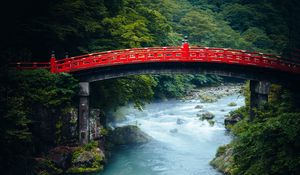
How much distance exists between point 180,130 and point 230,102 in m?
15.6

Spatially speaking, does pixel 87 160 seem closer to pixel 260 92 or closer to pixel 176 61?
pixel 176 61

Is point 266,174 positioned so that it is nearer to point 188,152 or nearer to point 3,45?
point 188,152

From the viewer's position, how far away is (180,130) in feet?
142

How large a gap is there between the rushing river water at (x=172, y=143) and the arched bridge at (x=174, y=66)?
189 inches

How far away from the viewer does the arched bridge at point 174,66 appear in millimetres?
33281

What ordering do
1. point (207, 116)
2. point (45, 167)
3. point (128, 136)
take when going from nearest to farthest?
1. point (45, 167)
2. point (128, 136)
3. point (207, 116)

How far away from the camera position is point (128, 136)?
3934 cm

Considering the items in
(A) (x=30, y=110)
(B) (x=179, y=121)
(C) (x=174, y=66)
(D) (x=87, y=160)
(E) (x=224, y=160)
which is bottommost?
(E) (x=224, y=160)

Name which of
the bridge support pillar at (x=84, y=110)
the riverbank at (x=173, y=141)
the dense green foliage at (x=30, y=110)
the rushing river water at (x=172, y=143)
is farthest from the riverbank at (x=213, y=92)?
the dense green foliage at (x=30, y=110)

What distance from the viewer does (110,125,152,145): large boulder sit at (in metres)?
39.0

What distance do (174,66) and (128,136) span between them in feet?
29.6

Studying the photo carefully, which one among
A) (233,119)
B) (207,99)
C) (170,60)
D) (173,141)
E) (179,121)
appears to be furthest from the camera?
(207,99)

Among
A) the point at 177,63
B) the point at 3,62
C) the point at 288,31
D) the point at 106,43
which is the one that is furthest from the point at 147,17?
the point at 288,31

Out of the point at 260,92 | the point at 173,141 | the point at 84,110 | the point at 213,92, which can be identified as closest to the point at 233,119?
the point at 173,141
